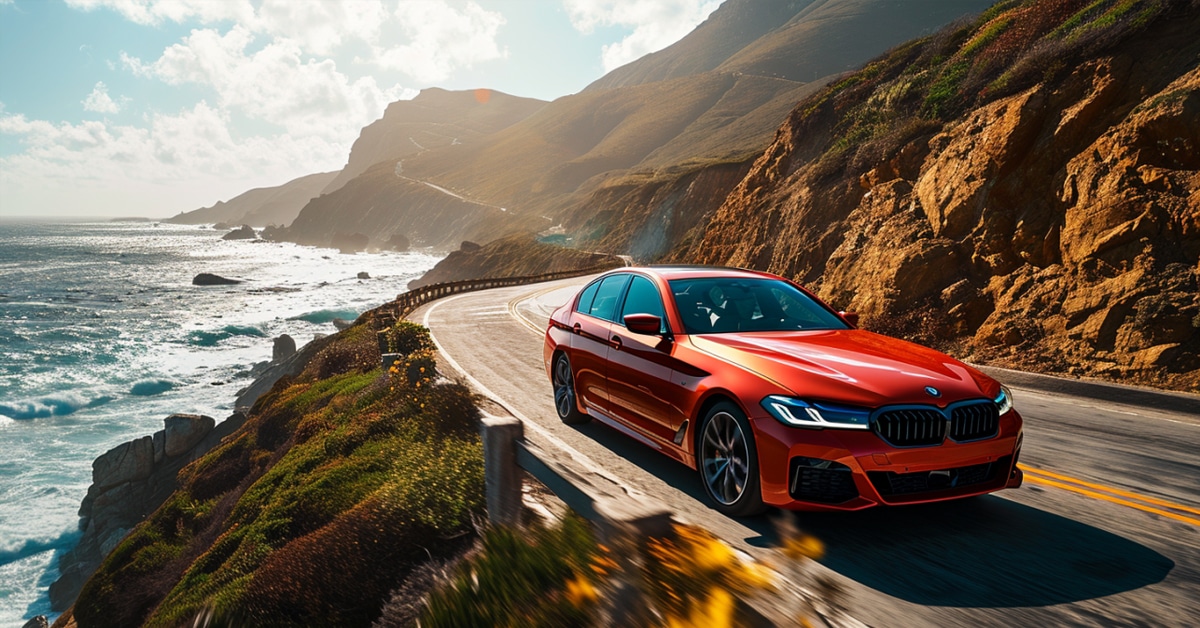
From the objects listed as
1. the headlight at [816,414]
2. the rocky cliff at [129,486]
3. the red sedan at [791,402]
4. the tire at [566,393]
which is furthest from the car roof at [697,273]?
the rocky cliff at [129,486]

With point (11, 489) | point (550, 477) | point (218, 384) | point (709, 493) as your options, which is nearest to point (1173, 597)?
point (709, 493)

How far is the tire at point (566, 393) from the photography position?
7.55 m

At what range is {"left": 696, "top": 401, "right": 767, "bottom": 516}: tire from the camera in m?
4.54

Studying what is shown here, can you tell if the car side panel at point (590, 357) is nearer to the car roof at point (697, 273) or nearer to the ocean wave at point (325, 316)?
the car roof at point (697, 273)

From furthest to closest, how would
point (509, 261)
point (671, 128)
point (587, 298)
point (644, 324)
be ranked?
1. point (671, 128)
2. point (509, 261)
3. point (587, 298)
4. point (644, 324)

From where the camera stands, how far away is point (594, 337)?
697 cm

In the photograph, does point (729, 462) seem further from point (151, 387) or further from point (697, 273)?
point (151, 387)

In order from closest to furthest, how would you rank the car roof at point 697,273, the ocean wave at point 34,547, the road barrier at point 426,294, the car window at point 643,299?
the car window at point 643,299 → the car roof at point 697,273 → the ocean wave at point 34,547 → the road barrier at point 426,294

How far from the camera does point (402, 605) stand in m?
4.86

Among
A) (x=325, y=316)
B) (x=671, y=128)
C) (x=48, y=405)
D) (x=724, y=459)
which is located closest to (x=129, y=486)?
(x=48, y=405)

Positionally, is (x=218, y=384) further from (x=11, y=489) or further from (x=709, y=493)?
(x=709, y=493)

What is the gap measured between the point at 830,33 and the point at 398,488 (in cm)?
18564

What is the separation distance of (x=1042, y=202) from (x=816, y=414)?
11031 millimetres

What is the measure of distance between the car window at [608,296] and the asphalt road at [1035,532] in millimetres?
1233
